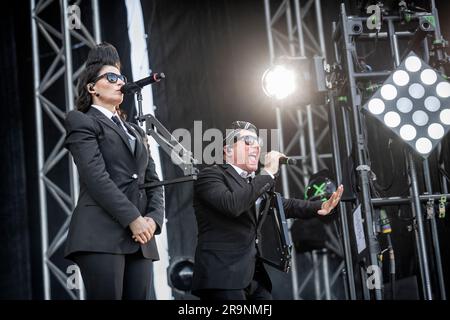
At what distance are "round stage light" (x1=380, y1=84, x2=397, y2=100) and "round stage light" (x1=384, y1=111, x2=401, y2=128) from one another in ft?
→ 0.30

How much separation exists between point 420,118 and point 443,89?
0.77 ft

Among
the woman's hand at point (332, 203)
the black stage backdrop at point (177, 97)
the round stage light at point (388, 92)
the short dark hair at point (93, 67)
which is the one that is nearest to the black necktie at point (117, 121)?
the short dark hair at point (93, 67)

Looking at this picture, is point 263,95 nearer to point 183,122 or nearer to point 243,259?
point 183,122

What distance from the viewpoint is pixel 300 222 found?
205 inches

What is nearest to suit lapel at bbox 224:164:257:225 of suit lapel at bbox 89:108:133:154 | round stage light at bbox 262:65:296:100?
suit lapel at bbox 89:108:133:154

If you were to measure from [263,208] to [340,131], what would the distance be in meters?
1.63

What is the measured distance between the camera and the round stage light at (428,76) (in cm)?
385

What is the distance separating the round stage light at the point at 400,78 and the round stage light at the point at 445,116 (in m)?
0.27

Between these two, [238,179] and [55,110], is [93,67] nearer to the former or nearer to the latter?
[238,179]

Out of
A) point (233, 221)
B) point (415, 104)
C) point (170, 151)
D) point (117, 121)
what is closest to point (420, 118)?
point (415, 104)

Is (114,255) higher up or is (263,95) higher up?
(263,95)
